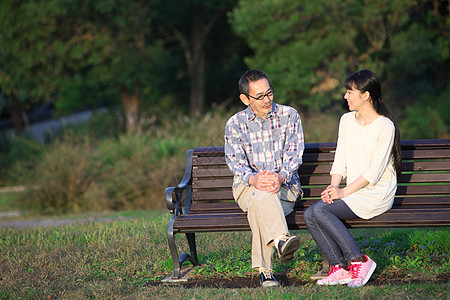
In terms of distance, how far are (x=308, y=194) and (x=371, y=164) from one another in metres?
0.83

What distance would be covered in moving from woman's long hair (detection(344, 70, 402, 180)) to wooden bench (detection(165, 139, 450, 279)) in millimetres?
400

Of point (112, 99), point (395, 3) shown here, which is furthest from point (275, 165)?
point (112, 99)

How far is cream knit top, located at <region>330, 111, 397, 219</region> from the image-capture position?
455 centimetres

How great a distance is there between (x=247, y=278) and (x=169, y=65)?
20365 mm

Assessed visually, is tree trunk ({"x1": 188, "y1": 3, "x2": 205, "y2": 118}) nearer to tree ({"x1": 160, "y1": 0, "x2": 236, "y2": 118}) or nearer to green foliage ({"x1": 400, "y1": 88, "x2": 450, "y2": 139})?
tree ({"x1": 160, "y1": 0, "x2": 236, "y2": 118})

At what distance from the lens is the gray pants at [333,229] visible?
176 inches

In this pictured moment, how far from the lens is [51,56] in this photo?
20.0 metres

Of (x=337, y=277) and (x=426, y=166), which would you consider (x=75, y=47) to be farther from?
(x=337, y=277)

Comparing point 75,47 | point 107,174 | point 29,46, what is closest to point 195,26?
point 75,47

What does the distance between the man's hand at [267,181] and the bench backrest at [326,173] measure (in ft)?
1.56

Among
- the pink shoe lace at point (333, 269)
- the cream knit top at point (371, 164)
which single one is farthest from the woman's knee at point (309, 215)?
the pink shoe lace at point (333, 269)

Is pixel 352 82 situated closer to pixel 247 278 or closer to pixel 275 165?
pixel 275 165

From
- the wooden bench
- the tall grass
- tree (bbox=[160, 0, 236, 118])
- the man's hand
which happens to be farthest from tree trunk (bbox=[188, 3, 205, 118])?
the man's hand

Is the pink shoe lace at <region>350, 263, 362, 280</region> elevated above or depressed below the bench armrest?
below
